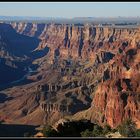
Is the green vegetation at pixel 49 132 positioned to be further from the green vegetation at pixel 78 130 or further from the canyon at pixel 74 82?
the canyon at pixel 74 82

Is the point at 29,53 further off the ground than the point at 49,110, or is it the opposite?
the point at 29,53

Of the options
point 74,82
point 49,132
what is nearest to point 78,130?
point 49,132

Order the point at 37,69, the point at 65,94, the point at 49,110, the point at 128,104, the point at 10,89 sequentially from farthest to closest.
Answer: the point at 37,69 < the point at 10,89 < the point at 65,94 < the point at 49,110 < the point at 128,104

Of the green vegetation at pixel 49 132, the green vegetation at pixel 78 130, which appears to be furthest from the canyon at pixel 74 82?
the green vegetation at pixel 49 132

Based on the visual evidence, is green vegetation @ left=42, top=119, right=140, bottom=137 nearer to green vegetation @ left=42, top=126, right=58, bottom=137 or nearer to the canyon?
green vegetation @ left=42, top=126, right=58, bottom=137

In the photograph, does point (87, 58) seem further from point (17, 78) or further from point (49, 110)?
point (49, 110)

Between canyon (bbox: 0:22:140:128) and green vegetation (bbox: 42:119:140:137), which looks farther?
canyon (bbox: 0:22:140:128)

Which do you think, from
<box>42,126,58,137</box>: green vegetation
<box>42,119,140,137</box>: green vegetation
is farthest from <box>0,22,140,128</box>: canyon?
<box>42,126,58,137</box>: green vegetation

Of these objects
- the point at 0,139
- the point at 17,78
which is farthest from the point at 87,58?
the point at 0,139
